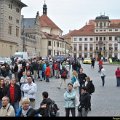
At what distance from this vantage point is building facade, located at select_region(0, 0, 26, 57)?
69.4 meters

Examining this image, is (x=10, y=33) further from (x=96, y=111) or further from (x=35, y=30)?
(x=96, y=111)

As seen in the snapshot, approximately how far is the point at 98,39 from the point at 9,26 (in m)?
84.8

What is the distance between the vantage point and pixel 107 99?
19797mm

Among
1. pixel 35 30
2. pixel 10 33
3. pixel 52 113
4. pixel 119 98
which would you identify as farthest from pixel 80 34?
pixel 52 113

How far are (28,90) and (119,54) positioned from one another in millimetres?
140413

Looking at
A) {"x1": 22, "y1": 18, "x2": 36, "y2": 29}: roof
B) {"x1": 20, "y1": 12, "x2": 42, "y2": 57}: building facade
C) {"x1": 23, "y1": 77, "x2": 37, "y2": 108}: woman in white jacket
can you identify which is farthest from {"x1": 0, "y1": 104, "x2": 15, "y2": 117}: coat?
{"x1": 22, "y1": 18, "x2": 36, "y2": 29}: roof

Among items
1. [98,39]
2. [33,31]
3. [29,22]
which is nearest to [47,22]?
[98,39]

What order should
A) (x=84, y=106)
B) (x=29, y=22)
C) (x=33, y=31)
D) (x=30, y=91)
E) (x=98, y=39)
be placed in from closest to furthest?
(x=84, y=106), (x=30, y=91), (x=33, y=31), (x=29, y=22), (x=98, y=39)

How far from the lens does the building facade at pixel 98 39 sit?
5910 inches

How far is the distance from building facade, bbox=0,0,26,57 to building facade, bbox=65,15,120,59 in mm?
74024

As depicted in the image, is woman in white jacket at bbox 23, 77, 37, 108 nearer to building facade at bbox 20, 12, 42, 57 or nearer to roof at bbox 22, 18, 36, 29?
building facade at bbox 20, 12, 42, 57

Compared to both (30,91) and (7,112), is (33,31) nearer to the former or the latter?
(30,91)

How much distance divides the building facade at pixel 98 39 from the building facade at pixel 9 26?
74024mm

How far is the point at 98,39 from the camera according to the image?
154 metres
